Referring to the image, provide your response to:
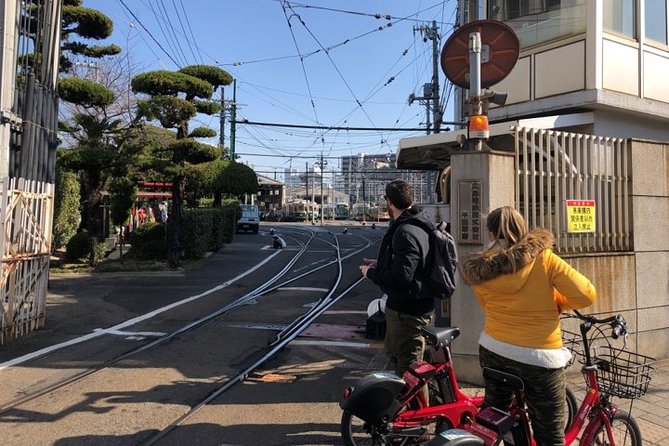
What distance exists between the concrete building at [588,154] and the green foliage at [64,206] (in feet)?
42.6

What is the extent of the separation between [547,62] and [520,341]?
21.2ft

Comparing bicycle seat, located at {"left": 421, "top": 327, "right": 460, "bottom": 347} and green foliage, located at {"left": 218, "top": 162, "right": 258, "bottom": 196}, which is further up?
green foliage, located at {"left": 218, "top": 162, "right": 258, "bottom": 196}

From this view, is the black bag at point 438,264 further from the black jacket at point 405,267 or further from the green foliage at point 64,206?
the green foliage at point 64,206

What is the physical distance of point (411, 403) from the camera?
3.72m

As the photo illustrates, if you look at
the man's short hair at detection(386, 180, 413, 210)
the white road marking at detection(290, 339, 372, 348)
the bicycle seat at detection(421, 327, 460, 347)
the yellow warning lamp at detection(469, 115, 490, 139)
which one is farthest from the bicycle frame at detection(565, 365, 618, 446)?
the white road marking at detection(290, 339, 372, 348)

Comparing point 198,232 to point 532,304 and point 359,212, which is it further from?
point 359,212

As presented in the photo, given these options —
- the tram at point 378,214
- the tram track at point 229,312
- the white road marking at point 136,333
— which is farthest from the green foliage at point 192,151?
the tram at point 378,214

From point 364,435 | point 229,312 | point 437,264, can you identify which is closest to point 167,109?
point 229,312

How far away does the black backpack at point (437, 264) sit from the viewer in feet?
12.6

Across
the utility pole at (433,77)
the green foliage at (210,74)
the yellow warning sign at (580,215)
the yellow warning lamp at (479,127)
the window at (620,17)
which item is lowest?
the yellow warning sign at (580,215)

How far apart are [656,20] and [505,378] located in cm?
784

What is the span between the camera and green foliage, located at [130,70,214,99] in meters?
15.9

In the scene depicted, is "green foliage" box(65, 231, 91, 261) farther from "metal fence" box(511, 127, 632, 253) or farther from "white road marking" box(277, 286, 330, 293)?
"metal fence" box(511, 127, 632, 253)

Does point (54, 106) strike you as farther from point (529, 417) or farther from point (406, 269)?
point (529, 417)
